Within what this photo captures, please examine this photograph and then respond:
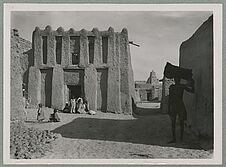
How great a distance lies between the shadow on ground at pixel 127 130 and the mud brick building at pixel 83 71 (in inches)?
5.1

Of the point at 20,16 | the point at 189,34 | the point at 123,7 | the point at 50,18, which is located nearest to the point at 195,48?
the point at 189,34

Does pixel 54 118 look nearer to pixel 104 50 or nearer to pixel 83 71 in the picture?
pixel 83 71

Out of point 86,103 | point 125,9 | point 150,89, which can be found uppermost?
point 125,9

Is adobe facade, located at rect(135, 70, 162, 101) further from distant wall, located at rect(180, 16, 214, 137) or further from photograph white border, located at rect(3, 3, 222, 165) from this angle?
photograph white border, located at rect(3, 3, 222, 165)

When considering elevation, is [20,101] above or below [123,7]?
below

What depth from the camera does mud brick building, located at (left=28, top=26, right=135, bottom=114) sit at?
3.87 metres

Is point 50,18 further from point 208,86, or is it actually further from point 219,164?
point 219,164

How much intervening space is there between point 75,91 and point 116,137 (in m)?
0.51

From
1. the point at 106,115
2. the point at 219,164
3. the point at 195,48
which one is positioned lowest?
the point at 219,164

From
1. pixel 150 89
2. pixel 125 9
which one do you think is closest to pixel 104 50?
pixel 125 9

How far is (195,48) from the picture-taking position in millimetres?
3777

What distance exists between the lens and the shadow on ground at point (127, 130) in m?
3.77

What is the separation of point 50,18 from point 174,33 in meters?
1.00

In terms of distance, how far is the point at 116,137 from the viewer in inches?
149
